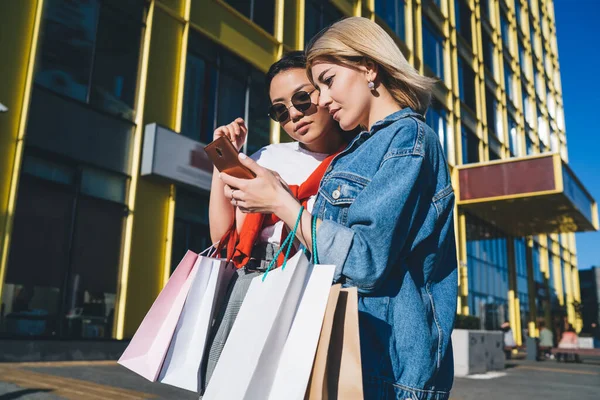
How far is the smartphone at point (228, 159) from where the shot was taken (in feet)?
4.52

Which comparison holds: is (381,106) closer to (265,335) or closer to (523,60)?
(265,335)

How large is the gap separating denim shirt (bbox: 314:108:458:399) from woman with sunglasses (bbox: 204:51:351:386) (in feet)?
1.28

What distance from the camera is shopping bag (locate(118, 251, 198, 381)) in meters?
1.51

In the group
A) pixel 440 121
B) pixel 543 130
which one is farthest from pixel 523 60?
pixel 440 121

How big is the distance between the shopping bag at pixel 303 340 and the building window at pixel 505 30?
34.0m

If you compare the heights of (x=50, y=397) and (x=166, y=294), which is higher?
(x=166, y=294)

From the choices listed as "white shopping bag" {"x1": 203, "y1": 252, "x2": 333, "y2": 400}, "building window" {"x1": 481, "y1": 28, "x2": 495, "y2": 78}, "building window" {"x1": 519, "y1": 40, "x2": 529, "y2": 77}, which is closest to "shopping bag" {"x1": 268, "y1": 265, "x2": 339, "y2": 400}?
"white shopping bag" {"x1": 203, "y1": 252, "x2": 333, "y2": 400}

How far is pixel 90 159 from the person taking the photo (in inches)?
367

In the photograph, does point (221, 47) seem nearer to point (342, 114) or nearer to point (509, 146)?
point (342, 114)

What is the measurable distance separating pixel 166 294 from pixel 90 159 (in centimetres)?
847

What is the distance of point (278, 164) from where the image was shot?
2.03m

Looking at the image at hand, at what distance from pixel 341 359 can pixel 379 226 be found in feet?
0.97

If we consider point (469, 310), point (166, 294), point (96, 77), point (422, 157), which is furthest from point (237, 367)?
point (469, 310)

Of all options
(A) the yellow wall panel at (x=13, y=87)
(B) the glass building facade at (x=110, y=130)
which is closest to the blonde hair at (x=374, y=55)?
(B) the glass building facade at (x=110, y=130)
